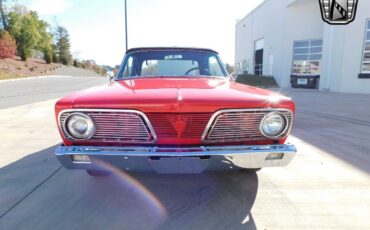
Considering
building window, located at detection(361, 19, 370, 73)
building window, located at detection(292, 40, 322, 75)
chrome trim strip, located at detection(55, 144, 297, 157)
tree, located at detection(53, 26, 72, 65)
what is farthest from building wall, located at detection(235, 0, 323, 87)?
tree, located at detection(53, 26, 72, 65)

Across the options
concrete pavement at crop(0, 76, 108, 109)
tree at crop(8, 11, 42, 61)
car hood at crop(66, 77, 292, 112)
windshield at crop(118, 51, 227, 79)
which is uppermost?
tree at crop(8, 11, 42, 61)

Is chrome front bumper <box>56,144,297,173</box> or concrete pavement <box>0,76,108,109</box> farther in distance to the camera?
concrete pavement <box>0,76,108,109</box>

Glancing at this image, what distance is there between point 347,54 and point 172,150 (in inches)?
590

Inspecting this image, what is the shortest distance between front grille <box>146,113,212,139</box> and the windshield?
5.18 feet

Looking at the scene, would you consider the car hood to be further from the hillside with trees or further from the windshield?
the hillside with trees

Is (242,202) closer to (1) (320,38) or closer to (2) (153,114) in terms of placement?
(2) (153,114)

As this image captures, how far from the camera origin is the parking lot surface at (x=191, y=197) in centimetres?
252

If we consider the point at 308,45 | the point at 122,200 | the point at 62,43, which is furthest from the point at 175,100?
the point at 62,43

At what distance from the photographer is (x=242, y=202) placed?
287 cm

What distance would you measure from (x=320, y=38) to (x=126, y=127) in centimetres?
1869

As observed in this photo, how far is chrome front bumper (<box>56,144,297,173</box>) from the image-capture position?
2279 mm

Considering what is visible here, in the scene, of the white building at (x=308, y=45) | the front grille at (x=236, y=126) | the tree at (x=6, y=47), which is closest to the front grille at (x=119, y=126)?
the front grille at (x=236, y=126)

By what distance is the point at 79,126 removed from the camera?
2.46 m

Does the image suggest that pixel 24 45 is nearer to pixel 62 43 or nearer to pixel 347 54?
pixel 62 43
